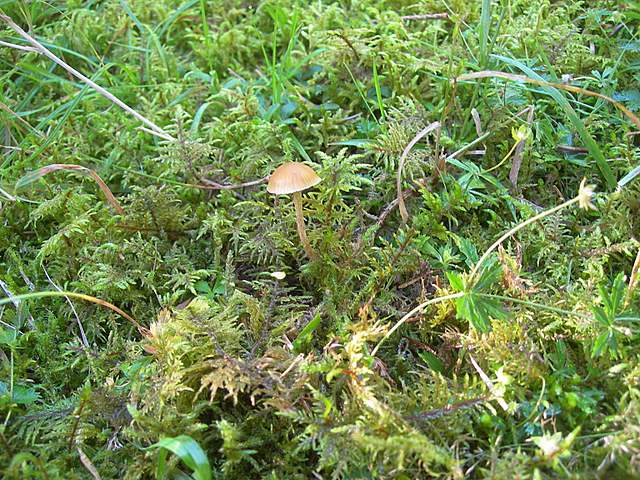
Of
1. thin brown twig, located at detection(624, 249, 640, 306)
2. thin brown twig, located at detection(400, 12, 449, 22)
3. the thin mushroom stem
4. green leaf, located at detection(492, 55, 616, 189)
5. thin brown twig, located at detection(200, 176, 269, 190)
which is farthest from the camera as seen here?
thin brown twig, located at detection(400, 12, 449, 22)

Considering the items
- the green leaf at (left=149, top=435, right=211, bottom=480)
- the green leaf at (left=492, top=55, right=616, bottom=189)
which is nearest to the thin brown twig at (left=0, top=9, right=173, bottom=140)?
the green leaf at (left=149, top=435, right=211, bottom=480)

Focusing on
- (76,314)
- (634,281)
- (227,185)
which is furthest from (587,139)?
(76,314)

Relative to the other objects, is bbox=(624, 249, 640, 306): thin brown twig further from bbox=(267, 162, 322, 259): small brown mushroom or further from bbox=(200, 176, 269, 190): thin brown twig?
bbox=(200, 176, 269, 190): thin brown twig

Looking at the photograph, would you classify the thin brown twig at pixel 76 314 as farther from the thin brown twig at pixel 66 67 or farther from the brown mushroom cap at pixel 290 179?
the brown mushroom cap at pixel 290 179

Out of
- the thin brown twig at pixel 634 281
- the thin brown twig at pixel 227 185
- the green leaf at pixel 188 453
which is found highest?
the thin brown twig at pixel 227 185

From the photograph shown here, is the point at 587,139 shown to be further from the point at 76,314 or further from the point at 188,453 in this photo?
the point at 76,314

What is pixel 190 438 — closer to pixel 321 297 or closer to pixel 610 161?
pixel 321 297

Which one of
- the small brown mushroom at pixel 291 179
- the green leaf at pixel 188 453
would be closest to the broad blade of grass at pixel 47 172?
the small brown mushroom at pixel 291 179
